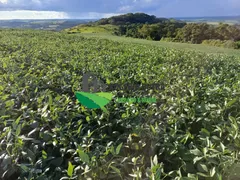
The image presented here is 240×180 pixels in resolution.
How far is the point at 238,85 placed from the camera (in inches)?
92.0

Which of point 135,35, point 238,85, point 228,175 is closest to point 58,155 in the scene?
point 228,175

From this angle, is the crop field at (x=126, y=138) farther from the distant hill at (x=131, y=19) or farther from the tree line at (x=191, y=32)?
the distant hill at (x=131, y=19)

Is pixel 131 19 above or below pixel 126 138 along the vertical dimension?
below

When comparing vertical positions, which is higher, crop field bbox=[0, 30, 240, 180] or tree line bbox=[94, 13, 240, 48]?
crop field bbox=[0, 30, 240, 180]

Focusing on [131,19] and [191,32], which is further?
[131,19]

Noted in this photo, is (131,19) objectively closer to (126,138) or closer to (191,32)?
(191,32)

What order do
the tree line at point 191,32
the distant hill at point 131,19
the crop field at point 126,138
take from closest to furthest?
the crop field at point 126,138 → the tree line at point 191,32 → the distant hill at point 131,19

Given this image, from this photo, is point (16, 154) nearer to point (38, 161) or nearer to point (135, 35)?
point (38, 161)

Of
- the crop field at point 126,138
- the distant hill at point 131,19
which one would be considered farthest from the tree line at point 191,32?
the crop field at point 126,138

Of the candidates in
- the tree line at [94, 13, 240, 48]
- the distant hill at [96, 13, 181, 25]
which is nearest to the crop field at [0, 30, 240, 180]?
the tree line at [94, 13, 240, 48]

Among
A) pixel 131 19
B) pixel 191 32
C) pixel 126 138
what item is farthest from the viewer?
pixel 131 19

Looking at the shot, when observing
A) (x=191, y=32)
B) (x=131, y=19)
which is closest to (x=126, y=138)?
(x=191, y=32)

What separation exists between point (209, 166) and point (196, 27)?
32869mm

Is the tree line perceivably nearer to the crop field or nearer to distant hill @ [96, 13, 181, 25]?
distant hill @ [96, 13, 181, 25]
